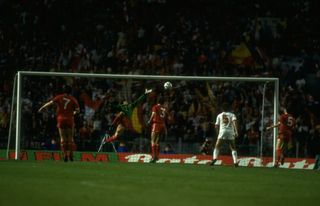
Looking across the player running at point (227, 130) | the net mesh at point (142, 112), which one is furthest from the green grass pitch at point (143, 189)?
the net mesh at point (142, 112)

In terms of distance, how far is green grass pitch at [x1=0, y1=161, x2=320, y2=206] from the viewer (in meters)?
10.4

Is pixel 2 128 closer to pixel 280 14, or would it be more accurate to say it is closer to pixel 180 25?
pixel 180 25

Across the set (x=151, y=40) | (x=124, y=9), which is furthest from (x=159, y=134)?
(x=124, y=9)

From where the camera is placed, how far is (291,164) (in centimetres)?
2511

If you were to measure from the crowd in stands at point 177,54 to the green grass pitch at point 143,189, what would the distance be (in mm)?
9345

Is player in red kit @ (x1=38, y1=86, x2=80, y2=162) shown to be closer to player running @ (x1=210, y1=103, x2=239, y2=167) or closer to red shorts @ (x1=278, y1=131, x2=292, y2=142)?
player running @ (x1=210, y1=103, x2=239, y2=167)

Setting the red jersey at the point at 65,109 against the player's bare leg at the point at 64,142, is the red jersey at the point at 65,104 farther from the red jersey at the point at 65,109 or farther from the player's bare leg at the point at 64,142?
the player's bare leg at the point at 64,142

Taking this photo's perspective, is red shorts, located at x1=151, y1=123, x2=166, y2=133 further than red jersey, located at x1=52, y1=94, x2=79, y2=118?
Yes

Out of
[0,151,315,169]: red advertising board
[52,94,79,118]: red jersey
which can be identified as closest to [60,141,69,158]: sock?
[52,94,79,118]: red jersey

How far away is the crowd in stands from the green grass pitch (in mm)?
9345

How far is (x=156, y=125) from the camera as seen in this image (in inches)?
945

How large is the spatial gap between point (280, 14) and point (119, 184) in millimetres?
22694

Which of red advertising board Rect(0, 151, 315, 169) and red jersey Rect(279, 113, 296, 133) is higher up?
red jersey Rect(279, 113, 296, 133)

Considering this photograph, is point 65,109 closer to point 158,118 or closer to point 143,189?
point 158,118
